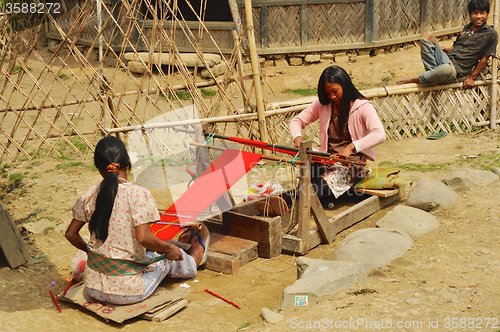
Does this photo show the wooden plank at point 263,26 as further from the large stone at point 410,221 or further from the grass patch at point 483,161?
the large stone at point 410,221

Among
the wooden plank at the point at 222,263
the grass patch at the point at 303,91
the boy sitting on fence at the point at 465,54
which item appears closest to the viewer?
the wooden plank at the point at 222,263

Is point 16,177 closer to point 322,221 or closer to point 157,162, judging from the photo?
point 157,162

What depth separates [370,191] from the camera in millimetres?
4512

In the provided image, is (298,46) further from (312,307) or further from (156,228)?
(312,307)

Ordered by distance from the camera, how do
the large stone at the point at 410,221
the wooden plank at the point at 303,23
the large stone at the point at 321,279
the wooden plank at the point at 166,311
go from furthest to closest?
the wooden plank at the point at 303,23, the large stone at the point at 410,221, the wooden plank at the point at 166,311, the large stone at the point at 321,279

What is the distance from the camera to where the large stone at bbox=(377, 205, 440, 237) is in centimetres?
368

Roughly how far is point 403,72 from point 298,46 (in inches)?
85.9

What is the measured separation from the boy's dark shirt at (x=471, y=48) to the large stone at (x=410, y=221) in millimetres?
3463

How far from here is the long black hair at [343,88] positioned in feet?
13.3

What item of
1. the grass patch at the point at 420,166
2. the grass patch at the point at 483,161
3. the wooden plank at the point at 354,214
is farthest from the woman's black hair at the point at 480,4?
the wooden plank at the point at 354,214

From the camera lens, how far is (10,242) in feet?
11.2

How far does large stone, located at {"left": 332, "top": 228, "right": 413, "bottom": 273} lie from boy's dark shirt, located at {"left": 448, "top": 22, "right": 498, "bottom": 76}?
13.0 ft

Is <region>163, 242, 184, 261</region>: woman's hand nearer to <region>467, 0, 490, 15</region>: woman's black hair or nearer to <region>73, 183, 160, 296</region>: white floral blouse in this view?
<region>73, 183, 160, 296</region>: white floral blouse

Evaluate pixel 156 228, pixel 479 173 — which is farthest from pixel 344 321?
pixel 479 173
